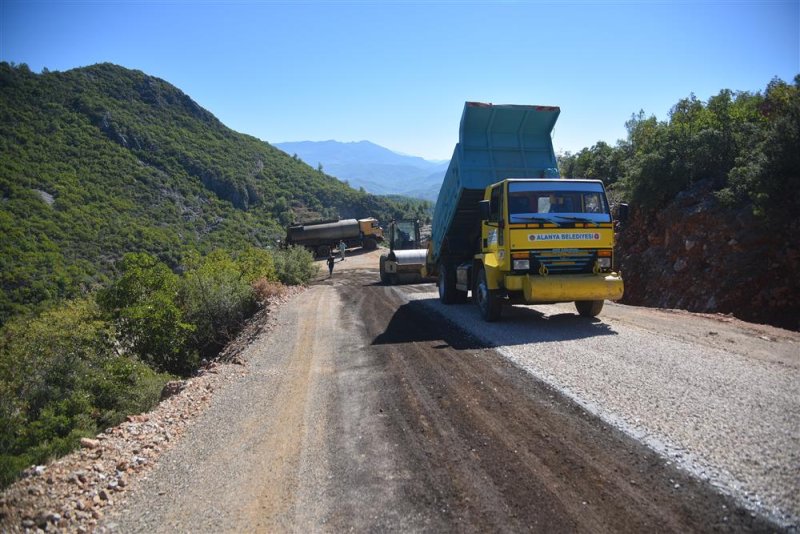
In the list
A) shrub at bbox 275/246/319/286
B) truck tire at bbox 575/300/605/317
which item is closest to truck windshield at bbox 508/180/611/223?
truck tire at bbox 575/300/605/317

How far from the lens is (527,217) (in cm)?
894

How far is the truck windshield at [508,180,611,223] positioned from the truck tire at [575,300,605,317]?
1745mm

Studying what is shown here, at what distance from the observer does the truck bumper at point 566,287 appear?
8.57 meters

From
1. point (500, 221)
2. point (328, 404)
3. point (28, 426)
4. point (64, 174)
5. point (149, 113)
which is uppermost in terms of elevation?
point (149, 113)

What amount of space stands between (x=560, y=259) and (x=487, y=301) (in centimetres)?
172

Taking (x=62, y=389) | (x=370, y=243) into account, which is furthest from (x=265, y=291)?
(x=370, y=243)

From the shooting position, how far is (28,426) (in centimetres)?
748

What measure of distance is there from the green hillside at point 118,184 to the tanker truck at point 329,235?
28.9ft

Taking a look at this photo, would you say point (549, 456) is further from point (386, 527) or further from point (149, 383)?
point (149, 383)

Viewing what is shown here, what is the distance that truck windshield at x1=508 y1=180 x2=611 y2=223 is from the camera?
29.5ft

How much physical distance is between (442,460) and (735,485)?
2169mm

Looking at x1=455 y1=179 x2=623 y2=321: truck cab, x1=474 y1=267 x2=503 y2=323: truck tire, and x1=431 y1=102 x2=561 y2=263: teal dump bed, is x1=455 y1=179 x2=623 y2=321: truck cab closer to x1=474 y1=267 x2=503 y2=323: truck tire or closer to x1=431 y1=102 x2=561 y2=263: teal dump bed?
x1=474 y1=267 x2=503 y2=323: truck tire

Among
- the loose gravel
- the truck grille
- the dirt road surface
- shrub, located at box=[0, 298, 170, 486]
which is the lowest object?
shrub, located at box=[0, 298, 170, 486]

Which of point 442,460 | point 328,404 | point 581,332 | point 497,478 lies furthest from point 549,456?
point 581,332
